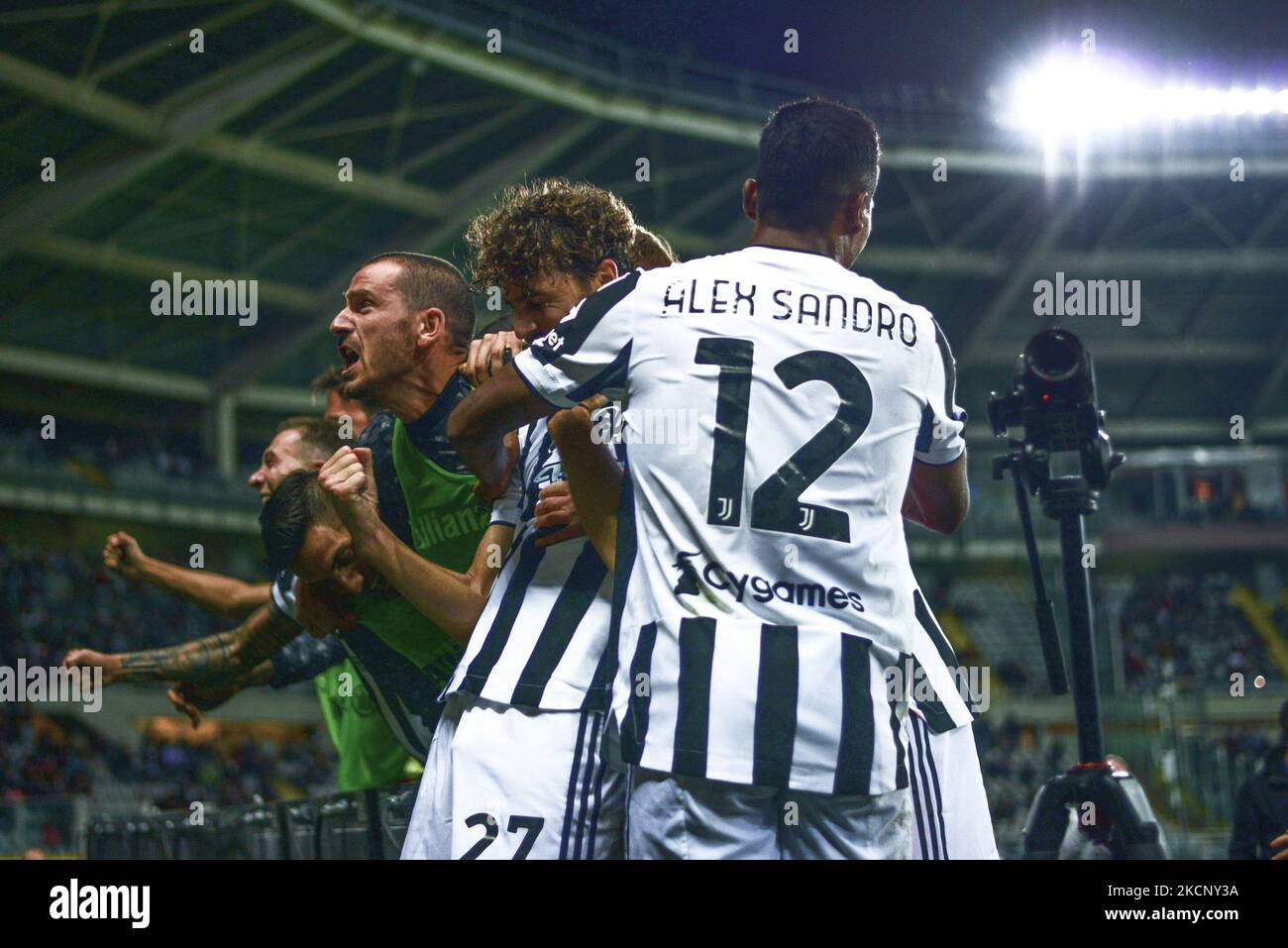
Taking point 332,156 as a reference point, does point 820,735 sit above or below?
below

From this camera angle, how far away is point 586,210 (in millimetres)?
2688

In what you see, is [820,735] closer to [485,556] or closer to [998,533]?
[485,556]

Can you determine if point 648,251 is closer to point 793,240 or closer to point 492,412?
point 793,240

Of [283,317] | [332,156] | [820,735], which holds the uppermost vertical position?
[332,156]

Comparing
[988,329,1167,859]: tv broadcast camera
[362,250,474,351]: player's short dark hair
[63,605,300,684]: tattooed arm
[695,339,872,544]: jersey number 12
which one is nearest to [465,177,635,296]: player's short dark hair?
[362,250,474,351]: player's short dark hair

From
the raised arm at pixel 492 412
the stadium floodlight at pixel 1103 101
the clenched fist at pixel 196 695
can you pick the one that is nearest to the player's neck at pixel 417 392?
the raised arm at pixel 492 412

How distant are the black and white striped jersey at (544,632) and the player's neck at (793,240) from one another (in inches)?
23.1

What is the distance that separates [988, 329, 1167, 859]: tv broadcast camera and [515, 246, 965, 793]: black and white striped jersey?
574 millimetres

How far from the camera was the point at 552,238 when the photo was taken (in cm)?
263

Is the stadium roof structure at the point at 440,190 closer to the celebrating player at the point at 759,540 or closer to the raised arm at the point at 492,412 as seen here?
the raised arm at the point at 492,412

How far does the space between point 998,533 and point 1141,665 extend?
4.42 meters

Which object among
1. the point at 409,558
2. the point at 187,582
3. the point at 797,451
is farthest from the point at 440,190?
the point at 797,451

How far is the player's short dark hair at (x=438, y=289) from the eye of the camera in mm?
3021
